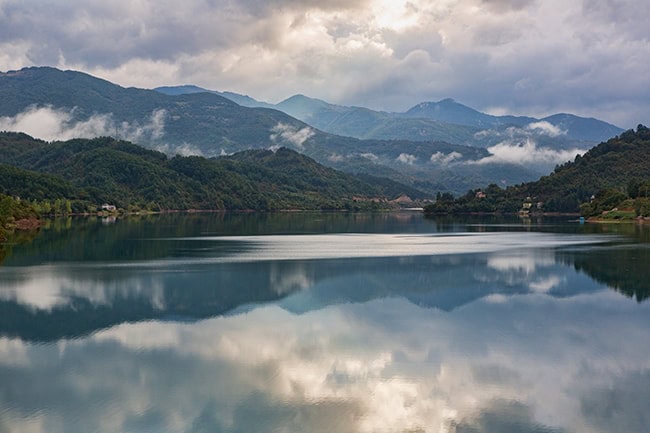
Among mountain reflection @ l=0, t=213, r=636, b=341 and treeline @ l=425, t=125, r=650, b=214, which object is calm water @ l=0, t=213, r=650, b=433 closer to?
mountain reflection @ l=0, t=213, r=636, b=341

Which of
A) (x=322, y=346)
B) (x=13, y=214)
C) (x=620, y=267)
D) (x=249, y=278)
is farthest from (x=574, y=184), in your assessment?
(x=322, y=346)

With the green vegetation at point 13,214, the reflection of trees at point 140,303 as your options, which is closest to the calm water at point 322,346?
the reflection of trees at point 140,303

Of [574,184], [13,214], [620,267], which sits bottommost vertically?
[620,267]

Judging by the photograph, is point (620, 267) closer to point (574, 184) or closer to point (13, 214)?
point (13, 214)

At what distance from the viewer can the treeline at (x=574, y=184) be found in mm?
146750

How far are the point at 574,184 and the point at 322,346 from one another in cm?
14344

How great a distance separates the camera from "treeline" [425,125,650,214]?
146750mm

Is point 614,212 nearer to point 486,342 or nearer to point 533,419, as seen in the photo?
point 486,342

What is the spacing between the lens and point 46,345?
75.4ft

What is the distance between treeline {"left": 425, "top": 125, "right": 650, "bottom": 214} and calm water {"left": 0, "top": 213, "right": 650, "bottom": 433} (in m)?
106

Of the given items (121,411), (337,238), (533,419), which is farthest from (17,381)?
(337,238)

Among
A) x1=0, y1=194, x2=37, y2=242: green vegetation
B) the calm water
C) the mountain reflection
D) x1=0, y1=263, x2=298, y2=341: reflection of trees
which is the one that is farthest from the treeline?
x1=0, y1=263, x2=298, y2=341: reflection of trees

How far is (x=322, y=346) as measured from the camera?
23.2 metres

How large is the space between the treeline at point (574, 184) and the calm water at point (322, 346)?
106 m
